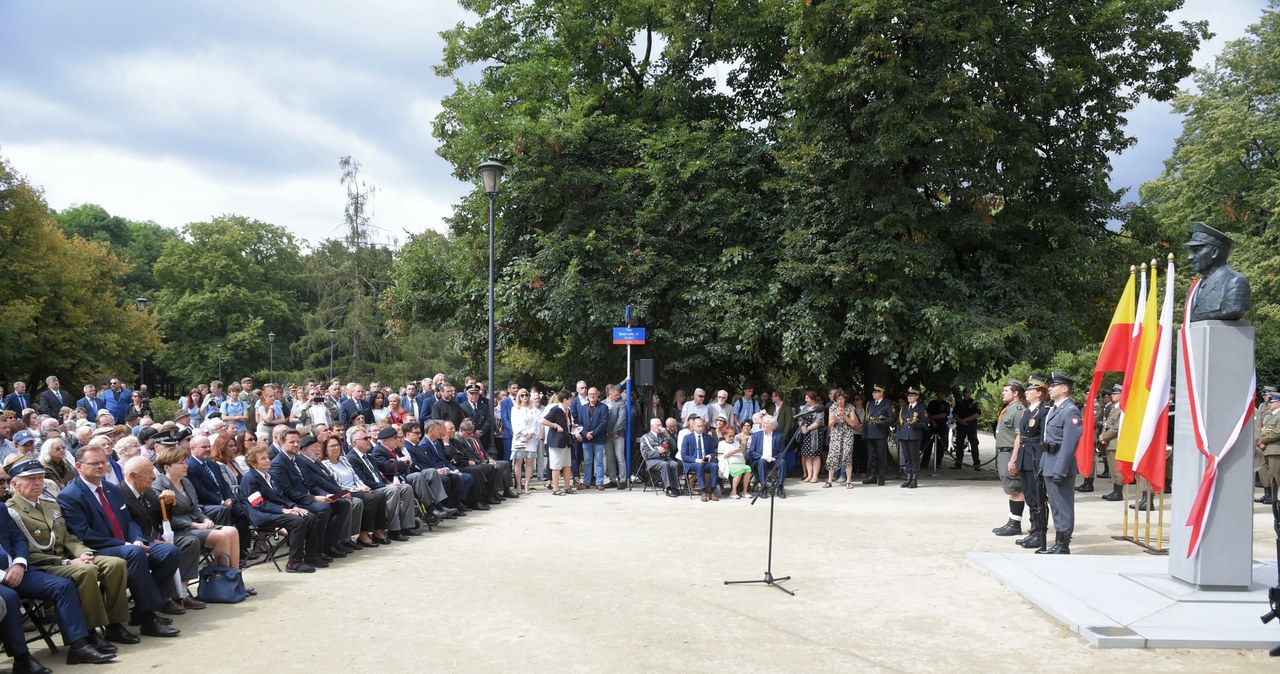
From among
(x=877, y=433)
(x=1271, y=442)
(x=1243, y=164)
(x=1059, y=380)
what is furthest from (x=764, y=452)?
(x=1243, y=164)

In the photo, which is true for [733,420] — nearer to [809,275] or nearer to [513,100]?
[809,275]

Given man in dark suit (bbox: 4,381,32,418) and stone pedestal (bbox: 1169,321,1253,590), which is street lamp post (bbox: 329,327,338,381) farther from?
stone pedestal (bbox: 1169,321,1253,590)

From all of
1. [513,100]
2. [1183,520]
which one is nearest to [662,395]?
[513,100]

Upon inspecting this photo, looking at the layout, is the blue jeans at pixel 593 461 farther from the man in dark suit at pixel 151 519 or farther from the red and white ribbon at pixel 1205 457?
the red and white ribbon at pixel 1205 457

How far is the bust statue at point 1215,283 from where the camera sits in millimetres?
7203

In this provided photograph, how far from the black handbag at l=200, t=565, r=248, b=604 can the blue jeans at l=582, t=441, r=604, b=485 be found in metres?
8.39

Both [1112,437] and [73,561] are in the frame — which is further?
[1112,437]

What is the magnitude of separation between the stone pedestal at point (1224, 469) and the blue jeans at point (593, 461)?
381 inches

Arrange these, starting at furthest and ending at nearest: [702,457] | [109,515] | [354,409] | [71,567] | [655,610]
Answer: [354,409], [702,457], [655,610], [109,515], [71,567]

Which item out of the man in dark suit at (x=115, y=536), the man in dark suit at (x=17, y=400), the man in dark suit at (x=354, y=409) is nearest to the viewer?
the man in dark suit at (x=115, y=536)

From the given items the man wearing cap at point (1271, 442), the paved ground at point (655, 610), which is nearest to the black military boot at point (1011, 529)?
the paved ground at point (655, 610)

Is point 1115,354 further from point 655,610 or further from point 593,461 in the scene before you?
point 593,461

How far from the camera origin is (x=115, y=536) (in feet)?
21.8

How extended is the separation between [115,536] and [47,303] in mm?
30212
